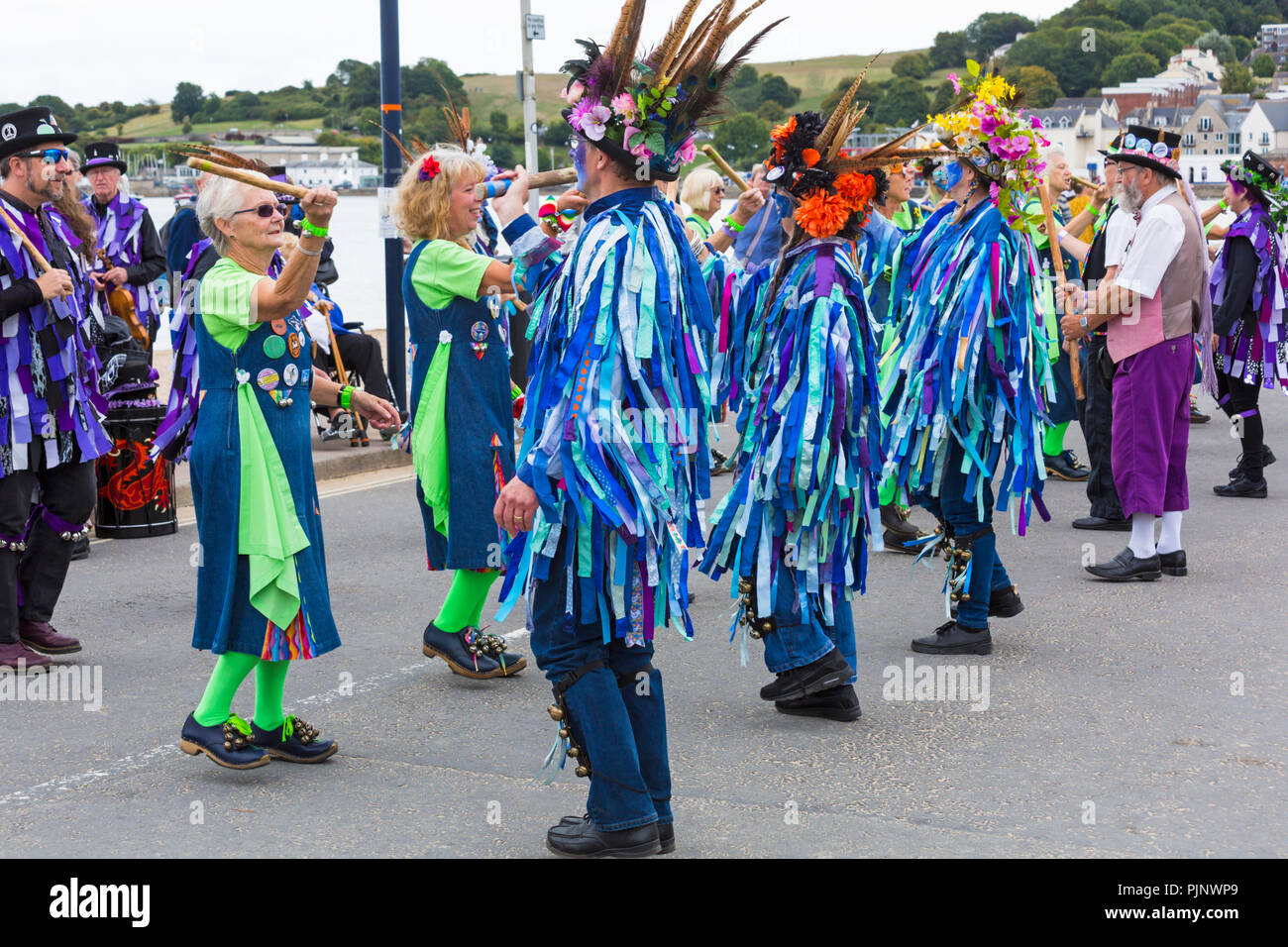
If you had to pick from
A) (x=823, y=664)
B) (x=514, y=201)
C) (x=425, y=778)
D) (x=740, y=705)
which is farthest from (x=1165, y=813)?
(x=514, y=201)

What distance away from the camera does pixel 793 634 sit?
5.17 m

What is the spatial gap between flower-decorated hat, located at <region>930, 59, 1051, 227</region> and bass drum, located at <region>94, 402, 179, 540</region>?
488 centimetres

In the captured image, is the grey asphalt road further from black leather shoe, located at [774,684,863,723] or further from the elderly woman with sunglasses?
the elderly woman with sunglasses

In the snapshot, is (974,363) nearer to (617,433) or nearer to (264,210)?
(617,433)

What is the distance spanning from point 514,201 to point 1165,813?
275 centimetres

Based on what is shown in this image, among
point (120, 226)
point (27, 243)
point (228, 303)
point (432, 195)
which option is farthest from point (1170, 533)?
point (120, 226)

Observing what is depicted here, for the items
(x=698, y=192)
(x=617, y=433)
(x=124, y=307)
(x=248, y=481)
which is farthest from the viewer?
(x=124, y=307)

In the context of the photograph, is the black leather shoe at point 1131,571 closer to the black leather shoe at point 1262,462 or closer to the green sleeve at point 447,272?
the black leather shoe at point 1262,462

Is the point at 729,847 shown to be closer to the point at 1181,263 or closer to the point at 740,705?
the point at 740,705

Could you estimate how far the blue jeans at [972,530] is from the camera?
19.6 ft

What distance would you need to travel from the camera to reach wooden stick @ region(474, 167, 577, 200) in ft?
16.0

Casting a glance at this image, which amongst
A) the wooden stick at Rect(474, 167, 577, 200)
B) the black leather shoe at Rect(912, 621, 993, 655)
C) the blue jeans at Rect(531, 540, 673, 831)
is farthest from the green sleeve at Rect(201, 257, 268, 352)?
the black leather shoe at Rect(912, 621, 993, 655)

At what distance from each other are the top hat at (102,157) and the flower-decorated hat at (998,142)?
830 centimetres

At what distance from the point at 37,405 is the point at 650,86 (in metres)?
3.43
